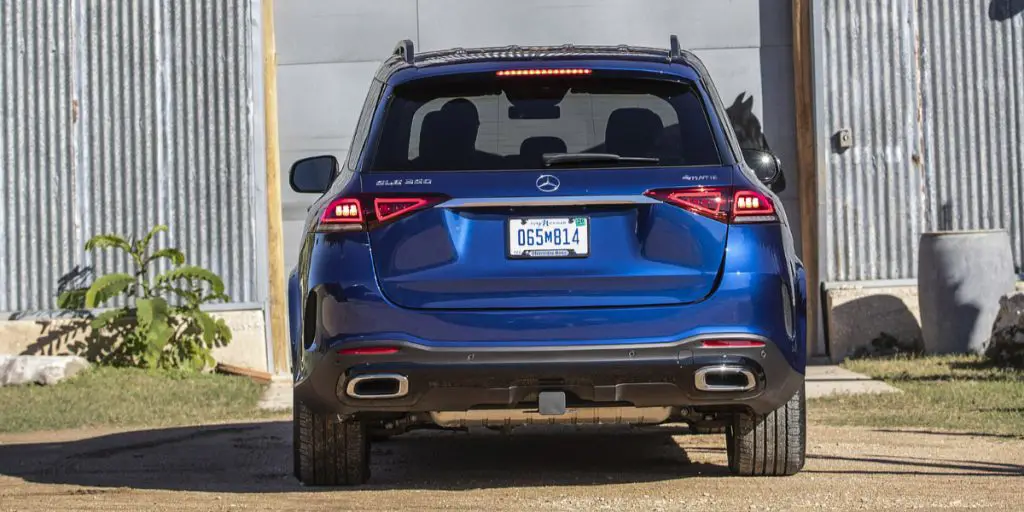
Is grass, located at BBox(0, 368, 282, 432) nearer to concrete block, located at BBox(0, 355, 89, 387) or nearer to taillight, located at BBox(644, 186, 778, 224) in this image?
concrete block, located at BBox(0, 355, 89, 387)

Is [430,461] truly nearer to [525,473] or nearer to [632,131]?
[525,473]

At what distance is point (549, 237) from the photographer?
5707 mm

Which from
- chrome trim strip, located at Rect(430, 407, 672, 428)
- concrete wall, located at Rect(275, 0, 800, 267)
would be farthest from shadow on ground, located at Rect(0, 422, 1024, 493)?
concrete wall, located at Rect(275, 0, 800, 267)

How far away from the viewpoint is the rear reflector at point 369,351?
567 centimetres

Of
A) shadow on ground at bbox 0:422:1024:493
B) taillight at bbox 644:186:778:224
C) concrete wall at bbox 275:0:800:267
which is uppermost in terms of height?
concrete wall at bbox 275:0:800:267

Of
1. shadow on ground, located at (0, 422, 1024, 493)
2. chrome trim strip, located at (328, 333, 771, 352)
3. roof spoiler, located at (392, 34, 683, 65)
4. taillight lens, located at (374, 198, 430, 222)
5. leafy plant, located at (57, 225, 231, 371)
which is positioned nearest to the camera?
chrome trim strip, located at (328, 333, 771, 352)

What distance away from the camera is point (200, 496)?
6383mm

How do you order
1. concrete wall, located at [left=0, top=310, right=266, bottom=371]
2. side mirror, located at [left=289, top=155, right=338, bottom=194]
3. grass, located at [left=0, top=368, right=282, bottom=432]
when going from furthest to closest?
concrete wall, located at [left=0, top=310, right=266, bottom=371] → grass, located at [left=0, top=368, right=282, bottom=432] → side mirror, located at [left=289, top=155, right=338, bottom=194]

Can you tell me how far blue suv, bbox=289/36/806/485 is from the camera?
18.5 ft

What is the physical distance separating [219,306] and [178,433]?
443 cm

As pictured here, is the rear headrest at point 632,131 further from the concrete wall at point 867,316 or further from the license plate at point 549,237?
the concrete wall at point 867,316

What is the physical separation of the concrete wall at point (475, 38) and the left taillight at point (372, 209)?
8.36m

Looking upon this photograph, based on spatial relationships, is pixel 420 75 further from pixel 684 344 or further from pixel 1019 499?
pixel 1019 499

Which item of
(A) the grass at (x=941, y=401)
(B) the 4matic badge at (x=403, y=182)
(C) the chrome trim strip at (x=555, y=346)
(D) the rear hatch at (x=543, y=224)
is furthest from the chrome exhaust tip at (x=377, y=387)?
(A) the grass at (x=941, y=401)
